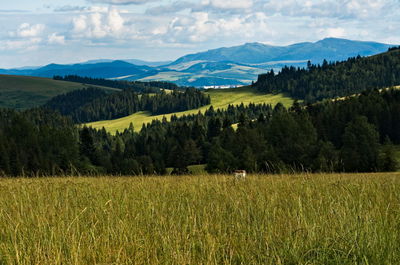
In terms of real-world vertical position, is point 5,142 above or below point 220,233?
below

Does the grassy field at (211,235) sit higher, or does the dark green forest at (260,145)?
the grassy field at (211,235)

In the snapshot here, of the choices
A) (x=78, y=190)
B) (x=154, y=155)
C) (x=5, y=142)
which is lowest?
(x=154, y=155)

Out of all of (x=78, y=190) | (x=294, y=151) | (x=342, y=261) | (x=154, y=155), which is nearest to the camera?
(x=342, y=261)

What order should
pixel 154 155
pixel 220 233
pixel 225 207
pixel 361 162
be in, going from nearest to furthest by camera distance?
pixel 220 233 < pixel 225 207 < pixel 361 162 < pixel 154 155

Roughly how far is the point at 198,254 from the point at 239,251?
1.69 ft

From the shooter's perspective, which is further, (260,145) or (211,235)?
(260,145)

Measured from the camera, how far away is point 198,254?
16.3 ft

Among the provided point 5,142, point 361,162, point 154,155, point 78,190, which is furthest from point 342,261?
point 154,155

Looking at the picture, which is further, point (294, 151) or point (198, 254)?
point (294, 151)

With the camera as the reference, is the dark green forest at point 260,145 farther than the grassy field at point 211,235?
Yes

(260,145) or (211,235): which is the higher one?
(211,235)

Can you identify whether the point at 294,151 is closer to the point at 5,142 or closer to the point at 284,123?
the point at 284,123

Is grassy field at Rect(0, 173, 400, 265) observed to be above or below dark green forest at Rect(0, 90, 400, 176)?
above

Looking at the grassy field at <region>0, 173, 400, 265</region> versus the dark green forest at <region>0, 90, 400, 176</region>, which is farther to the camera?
the dark green forest at <region>0, 90, 400, 176</region>
